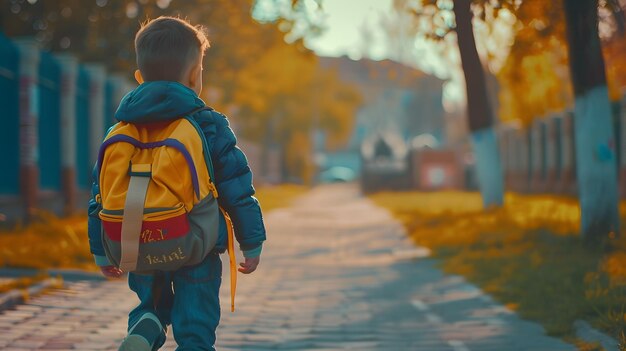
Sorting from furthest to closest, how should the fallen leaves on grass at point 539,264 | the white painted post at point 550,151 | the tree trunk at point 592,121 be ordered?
1. the white painted post at point 550,151
2. the tree trunk at point 592,121
3. the fallen leaves on grass at point 539,264

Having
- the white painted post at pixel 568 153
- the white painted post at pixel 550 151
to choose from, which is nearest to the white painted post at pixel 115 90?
the white painted post at pixel 568 153

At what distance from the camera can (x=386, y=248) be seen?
16.8 meters

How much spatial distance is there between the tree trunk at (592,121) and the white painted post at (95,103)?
12126 mm

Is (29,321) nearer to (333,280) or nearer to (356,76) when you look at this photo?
A: (333,280)

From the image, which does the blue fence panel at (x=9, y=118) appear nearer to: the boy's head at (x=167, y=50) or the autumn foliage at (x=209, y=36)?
the autumn foliage at (x=209, y=36)

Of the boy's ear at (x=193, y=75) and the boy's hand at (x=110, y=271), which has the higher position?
the boy's ear at (x=193, y=75)

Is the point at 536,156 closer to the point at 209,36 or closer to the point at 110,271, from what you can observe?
the point at 209,36

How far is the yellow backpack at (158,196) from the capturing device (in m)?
3.91

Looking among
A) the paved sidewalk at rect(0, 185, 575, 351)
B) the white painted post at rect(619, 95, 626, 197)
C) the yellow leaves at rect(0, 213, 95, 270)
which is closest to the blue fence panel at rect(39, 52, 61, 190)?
the yellow leaves at rect(0, 213, 95, 270)

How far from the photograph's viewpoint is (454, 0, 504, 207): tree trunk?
2095 centimetres

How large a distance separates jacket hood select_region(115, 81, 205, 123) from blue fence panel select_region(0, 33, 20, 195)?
42.8 ft

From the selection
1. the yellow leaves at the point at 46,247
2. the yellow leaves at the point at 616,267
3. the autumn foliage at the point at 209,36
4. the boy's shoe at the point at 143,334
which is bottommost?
the yellow leaves at the point at 616,267

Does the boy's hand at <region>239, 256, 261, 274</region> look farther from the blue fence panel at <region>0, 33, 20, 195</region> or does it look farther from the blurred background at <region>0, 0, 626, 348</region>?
the blue fence panel at <region>0, 33, 20, 195</region>

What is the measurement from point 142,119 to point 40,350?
9.75ft
